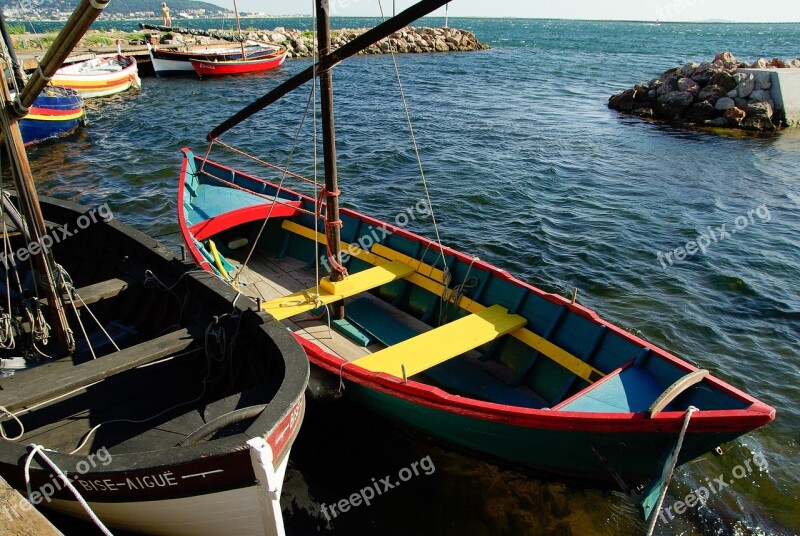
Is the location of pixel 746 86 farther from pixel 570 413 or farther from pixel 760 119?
pixel 570 413

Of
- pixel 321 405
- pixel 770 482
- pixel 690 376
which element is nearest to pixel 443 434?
pixel 321 405

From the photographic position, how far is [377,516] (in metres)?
7.46

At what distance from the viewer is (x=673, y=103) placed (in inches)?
1256

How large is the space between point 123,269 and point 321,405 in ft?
12.8

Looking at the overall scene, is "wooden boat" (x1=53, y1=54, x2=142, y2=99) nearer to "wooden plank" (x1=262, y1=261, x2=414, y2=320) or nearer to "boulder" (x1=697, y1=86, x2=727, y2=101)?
"wooden plank" (x1=262, y1=261, x2=414, y2=320)

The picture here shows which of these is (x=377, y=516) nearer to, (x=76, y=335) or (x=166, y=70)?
(x=76, y=335)

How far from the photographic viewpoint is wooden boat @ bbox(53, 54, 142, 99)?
112 ft

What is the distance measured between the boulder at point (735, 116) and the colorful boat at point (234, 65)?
3815 cm

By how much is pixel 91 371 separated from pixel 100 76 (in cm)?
3700

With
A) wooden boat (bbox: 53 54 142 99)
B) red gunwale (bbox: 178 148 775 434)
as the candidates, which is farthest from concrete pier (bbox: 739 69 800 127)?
wooden boat (bbox: 53 54 142 99)

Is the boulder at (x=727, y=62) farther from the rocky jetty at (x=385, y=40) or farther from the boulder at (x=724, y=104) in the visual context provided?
the rocky jetty at (x=385, y=40)

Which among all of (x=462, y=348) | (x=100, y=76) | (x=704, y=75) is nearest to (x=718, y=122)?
(x=704, y=75)

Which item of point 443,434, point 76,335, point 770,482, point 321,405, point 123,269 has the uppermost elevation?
point 123,269

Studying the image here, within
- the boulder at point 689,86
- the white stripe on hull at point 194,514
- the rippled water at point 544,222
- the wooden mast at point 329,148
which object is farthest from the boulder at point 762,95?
the white stripe on hull at point 194,514
